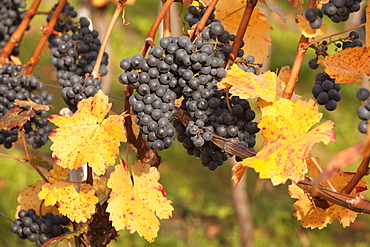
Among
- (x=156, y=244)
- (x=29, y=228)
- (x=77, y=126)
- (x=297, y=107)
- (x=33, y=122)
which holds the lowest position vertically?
(x=156, y=244)

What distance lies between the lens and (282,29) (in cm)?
745

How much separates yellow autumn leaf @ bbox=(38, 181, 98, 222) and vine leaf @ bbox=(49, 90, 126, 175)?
6.9 inches

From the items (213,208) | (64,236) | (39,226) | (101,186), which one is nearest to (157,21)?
(101,186)

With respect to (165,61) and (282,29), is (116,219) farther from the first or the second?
(282,29)

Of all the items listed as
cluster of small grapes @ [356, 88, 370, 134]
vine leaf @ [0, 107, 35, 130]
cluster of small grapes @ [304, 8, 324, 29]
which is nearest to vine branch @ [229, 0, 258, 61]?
cluster of small grapes @ [304, 8, 324, 29]

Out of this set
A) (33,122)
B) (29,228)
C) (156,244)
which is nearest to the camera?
(29,228)

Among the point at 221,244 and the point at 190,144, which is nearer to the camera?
the point at 190,144

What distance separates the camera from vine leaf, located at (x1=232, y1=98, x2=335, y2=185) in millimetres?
683

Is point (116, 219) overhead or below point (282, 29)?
overhead

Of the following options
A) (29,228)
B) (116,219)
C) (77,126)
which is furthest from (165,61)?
(29,228)

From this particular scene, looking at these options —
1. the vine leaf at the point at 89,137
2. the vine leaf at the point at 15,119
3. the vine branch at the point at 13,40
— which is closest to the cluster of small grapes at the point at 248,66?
the vine leaf at the point at 89,137

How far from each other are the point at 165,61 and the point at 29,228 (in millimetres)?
664

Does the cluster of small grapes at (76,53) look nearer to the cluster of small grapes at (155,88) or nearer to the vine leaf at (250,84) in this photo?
the cluster of small grapes at (155,88)

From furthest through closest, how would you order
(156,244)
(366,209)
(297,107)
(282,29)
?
(282,29) → (156,244) → (297,107) → (366,209)
